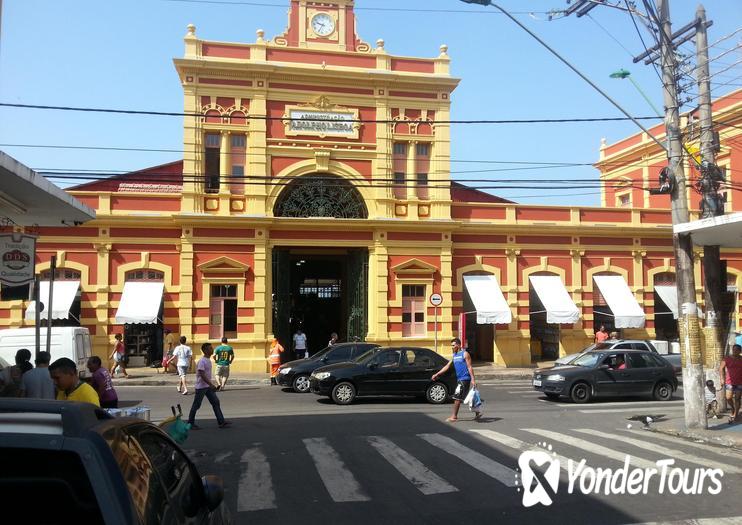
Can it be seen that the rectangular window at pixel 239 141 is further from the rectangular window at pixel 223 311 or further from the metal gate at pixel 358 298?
the metal gate at pixel 358 298

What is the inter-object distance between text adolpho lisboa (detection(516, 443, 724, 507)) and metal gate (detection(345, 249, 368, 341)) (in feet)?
55.4

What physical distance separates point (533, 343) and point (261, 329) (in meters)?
12.2

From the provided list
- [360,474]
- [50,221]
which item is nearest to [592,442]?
[360,474]

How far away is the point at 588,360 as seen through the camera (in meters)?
17.7

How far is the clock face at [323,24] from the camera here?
87.6 ft

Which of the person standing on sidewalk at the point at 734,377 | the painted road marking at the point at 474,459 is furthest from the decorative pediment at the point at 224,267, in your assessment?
the person standing on sidewalk at the point at 734,377

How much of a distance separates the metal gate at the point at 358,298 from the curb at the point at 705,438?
14.7 m

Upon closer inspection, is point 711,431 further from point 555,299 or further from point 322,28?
point 322,28

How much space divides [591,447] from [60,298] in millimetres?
19768

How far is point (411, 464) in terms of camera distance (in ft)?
29.2

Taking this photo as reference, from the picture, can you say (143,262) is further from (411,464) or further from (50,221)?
(411,464)

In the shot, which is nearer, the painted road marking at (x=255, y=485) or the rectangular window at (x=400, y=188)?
the painted road marking at (x=255, y=485)

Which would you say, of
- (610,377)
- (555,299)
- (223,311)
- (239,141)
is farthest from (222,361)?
(555,299)

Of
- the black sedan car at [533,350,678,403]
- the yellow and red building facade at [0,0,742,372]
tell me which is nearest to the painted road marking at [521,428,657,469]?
the black sedan car at [533,350,678,403]
